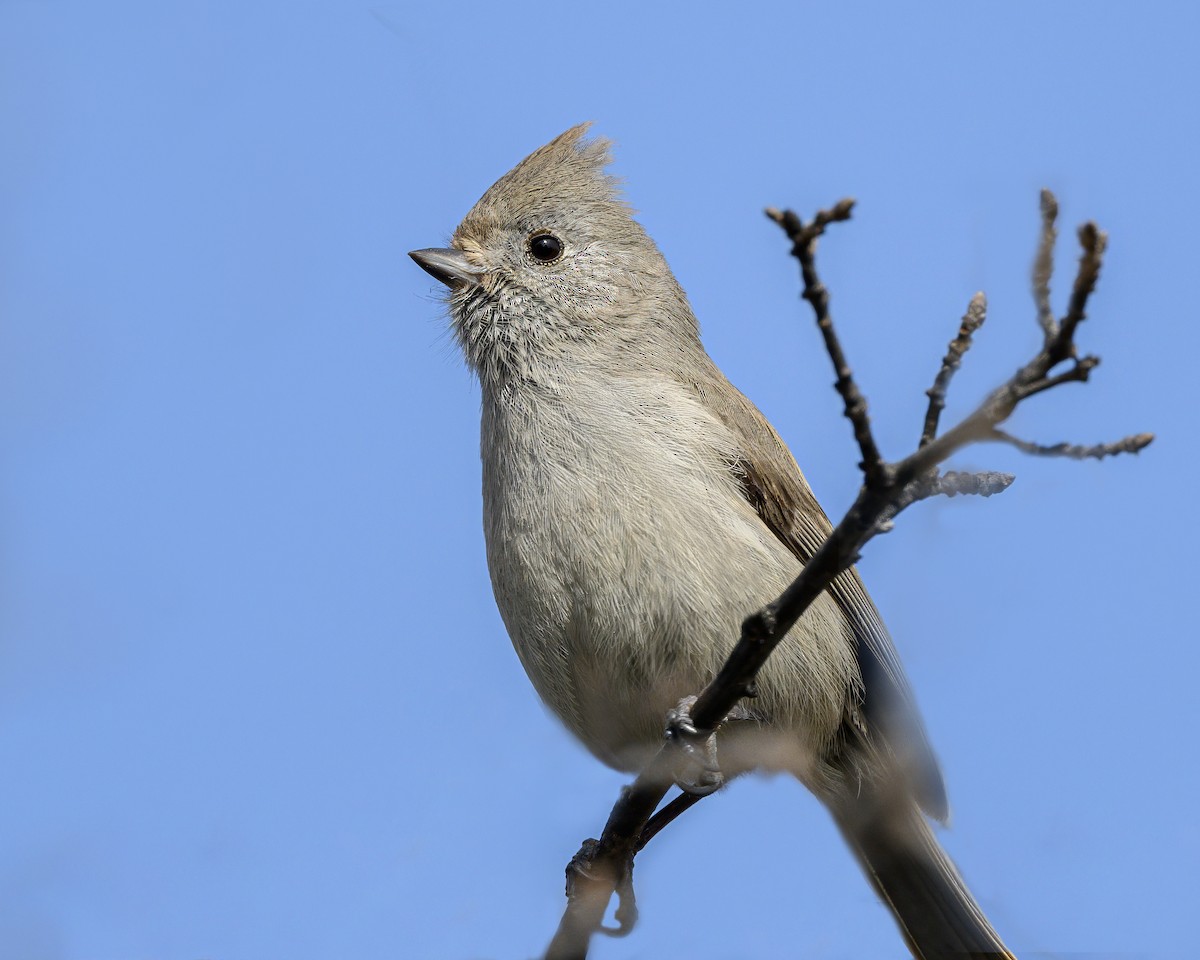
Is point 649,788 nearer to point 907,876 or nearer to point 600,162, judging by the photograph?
point 907,876

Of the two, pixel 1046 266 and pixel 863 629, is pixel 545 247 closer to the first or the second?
pixel 863 629

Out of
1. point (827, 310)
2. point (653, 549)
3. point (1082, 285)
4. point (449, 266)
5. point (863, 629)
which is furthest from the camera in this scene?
point (449, 266)

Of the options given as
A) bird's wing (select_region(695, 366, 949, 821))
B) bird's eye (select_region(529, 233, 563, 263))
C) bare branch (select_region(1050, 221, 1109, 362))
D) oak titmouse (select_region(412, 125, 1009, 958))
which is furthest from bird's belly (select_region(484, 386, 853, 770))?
bare branch (select_region(1050, 221, 1109, 362))

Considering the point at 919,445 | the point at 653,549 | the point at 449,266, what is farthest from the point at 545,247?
the point at 919,445

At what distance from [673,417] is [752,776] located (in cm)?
138

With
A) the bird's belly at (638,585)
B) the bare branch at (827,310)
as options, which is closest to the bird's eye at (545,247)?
the bird's belly at (638,585)

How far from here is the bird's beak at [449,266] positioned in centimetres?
587

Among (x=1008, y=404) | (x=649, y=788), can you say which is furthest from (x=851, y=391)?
(x=649, y=788)

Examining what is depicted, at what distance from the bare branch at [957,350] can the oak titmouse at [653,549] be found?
73.3 inches

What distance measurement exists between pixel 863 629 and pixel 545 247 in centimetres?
215

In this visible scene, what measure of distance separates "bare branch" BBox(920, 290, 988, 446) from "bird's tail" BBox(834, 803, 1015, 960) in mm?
2781

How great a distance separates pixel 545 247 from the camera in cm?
594

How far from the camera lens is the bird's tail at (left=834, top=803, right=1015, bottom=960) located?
5.26 m

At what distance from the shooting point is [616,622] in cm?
466
